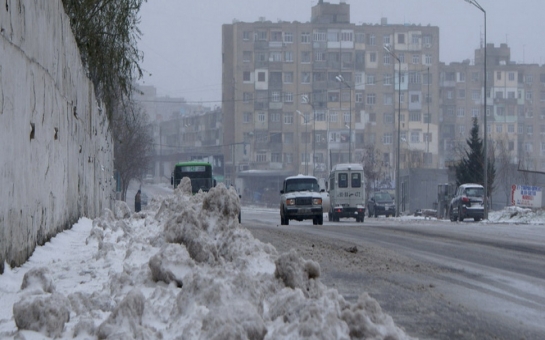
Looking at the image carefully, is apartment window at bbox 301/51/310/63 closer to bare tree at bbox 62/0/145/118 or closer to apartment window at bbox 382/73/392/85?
apartment window at bbox 382/73/392/85

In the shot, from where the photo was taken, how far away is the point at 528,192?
50906mm

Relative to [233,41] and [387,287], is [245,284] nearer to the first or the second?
[387,287]

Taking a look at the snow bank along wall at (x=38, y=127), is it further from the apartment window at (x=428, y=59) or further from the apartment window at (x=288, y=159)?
the apartment window at (x=428, y=59)

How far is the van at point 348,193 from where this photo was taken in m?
47.9

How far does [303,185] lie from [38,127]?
2799cm

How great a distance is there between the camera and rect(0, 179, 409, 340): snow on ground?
217 inches

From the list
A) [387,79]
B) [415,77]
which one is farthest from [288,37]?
[415,77]

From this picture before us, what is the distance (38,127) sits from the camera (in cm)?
1106

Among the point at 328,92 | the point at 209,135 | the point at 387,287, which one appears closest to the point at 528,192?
the point at 387,287

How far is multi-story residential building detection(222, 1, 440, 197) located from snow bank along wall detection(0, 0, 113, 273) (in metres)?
96.8

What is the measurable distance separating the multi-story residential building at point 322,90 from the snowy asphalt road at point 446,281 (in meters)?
94.8

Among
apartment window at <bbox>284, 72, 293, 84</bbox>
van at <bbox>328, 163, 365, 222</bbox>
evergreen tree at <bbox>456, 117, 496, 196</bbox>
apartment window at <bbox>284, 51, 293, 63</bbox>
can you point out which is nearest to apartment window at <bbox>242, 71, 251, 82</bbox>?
apartment window at <bbox>284, 72, 293, 84</bbox>

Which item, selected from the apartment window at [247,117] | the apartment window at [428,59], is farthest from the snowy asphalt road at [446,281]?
the apartment window at [428,59]

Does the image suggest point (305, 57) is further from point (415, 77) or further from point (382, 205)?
point (382, 205)
